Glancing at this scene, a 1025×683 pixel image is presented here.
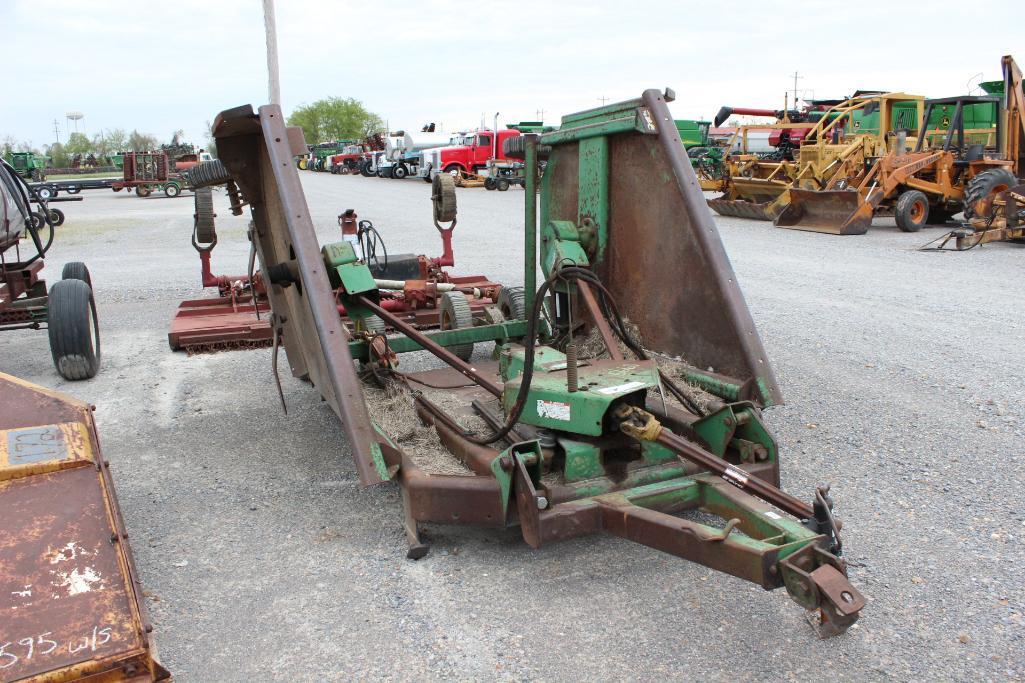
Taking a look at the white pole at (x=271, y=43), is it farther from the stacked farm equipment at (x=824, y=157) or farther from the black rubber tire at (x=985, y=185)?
the black rubber tire at (x=985, y=185)

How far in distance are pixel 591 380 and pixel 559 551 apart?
67cm

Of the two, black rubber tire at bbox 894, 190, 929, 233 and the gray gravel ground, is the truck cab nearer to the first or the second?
black rubber tire at bbox 894, 190, 929, 233

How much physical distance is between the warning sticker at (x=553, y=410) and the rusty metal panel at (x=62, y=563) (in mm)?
1469

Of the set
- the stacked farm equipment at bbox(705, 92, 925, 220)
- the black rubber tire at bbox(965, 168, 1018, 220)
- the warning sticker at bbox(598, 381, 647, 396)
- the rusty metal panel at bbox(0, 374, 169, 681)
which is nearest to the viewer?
the rusty metal panel at bbox(0, 374, 169, 681)

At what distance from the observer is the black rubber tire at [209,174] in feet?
14.2

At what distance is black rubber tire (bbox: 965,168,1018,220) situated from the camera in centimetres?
1213

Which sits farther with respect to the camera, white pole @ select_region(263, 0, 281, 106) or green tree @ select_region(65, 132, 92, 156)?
green tree @ select_region(65, 132, 92, 156)

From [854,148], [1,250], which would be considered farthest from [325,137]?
[1,250]

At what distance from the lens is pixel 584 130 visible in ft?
14.9

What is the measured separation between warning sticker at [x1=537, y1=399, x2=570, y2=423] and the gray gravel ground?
53 cm

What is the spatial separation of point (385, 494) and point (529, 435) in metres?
Answer: 0.85

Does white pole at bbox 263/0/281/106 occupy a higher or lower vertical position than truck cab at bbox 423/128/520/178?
higher

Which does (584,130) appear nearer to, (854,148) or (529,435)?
(529,435)

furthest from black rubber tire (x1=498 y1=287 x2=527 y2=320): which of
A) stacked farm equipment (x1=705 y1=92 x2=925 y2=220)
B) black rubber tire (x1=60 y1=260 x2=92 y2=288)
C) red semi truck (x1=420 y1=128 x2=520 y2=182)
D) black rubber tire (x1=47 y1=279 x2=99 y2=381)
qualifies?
red semi truck (x1=420 y1=128 x2=520 y2=182)
